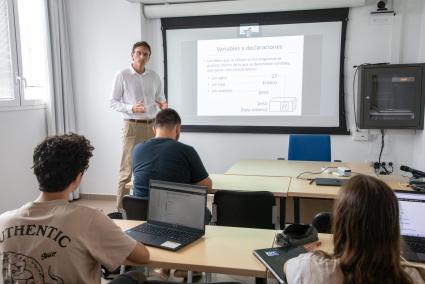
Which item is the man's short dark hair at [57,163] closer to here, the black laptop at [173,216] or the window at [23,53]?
the black laptop at [173,216]

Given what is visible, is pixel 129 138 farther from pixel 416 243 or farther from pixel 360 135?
pixel 416 243

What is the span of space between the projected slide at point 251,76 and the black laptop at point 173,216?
322cm

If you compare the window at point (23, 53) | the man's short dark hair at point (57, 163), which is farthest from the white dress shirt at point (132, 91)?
the man's short dark hair at point (57, 163)

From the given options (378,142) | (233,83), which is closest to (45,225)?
(233,83)

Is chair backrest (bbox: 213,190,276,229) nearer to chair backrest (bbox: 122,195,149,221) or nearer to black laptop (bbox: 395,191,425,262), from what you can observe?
chair backrest (bbox: 122,195,149,221)

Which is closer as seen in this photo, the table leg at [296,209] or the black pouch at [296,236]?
the black pouch at [296,236]

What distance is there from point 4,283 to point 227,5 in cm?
414

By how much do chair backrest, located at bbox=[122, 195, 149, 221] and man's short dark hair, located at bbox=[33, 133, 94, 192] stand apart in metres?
0.86

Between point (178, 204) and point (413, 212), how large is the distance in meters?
1.11

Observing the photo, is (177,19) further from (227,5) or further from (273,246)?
(273,246)

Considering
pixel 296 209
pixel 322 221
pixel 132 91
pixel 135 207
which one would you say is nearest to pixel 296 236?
pixel 322 221

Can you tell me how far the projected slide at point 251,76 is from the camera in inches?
188

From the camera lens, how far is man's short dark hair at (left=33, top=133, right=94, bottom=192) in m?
1.44

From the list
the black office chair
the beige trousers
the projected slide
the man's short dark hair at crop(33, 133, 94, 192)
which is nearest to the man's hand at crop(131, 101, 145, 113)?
the beige trousers
